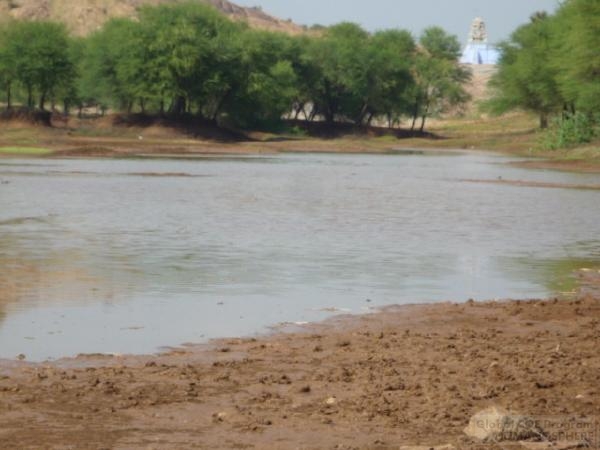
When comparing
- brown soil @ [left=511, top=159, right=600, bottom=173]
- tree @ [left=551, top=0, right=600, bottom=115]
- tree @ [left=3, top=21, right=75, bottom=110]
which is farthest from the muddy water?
tree @ [left=3, top=21, right=75, bottom=110]

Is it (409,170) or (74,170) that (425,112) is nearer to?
(409,170)

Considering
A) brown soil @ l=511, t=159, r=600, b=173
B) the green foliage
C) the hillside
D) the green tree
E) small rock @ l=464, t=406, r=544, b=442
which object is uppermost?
the hillside

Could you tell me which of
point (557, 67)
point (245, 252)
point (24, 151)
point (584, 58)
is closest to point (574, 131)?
point (584, 58)

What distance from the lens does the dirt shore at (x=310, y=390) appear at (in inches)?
296

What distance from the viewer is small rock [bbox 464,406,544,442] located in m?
6.99

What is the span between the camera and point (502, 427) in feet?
23.0

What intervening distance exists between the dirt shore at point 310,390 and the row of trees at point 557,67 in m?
48.0

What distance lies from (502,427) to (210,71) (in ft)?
Result: 267

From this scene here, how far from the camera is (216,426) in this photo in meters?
7.78

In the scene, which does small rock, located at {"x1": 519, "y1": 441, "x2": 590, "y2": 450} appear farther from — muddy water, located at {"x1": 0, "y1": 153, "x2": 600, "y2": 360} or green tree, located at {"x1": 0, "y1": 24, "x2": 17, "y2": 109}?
green tree, located at {"x1": 0, "y1": 24, "x2": 17, "y2": 109}

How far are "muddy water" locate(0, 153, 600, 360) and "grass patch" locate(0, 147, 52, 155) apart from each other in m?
22.0

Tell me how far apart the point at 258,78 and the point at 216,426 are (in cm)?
8437

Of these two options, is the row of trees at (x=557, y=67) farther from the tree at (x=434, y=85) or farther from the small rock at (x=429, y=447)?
the small rock at (x=429, y=447)

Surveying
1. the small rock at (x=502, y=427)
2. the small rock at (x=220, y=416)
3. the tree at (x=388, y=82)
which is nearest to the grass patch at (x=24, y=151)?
the tree at (x=388, y=82)
